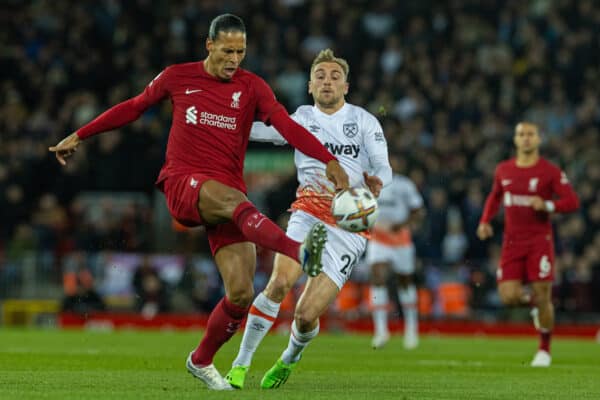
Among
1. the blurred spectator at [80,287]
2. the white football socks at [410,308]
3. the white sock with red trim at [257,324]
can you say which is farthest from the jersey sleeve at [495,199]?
the blurred spectator at [80,287]

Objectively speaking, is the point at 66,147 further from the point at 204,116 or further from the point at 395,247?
the point at 395,247

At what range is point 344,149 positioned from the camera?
9.88 metres

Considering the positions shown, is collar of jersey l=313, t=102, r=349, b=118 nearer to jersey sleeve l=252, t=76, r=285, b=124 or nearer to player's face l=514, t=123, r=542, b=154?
jersey sleeve l=252, t=76, r=285, b=124

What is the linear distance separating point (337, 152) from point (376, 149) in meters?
0.32

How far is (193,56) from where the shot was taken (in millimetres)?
26125

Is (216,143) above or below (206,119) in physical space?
below

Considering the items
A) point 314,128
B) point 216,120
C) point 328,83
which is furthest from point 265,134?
point 216,120

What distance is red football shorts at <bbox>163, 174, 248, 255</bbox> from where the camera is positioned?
8297 millimetres

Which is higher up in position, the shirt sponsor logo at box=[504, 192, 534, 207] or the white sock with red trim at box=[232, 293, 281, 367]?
the shirt sponsor logo at box=[504, 192, 534, 207]

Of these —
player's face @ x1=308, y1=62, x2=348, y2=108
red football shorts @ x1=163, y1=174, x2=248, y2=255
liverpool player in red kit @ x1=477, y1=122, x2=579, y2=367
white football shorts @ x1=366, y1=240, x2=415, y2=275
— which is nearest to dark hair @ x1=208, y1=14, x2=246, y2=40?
red football shorts @ x1=163, y1=174, x2=248, y2=255

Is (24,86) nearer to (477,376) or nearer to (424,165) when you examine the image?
(424,165)

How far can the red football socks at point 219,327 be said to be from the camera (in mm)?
8570

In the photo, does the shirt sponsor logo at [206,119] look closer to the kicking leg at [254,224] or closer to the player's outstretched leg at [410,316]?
the kicking leg at [254,224]

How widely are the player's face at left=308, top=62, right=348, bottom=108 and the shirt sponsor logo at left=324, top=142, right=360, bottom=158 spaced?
0.36 metres
